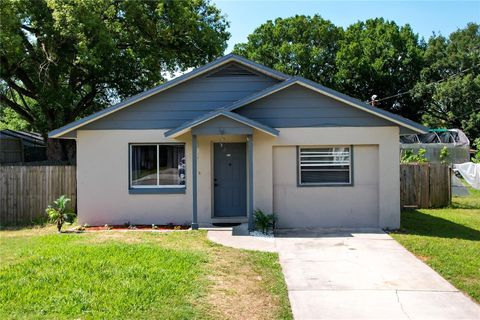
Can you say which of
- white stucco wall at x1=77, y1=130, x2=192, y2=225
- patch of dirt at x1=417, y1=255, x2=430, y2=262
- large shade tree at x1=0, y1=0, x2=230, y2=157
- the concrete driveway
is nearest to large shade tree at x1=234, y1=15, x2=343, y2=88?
large shade tree at x1=0, y1=0, x2=230, y2=157

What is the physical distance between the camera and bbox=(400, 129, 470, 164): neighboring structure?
2598 centimetres

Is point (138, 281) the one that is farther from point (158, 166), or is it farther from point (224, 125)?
point (158, 166)

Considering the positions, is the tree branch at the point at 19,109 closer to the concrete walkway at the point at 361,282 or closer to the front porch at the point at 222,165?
the front porch at the point at 222,165

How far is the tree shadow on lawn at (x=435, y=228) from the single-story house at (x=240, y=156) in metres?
0.67

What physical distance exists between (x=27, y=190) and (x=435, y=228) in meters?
12.1

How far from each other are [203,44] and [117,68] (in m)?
4.59

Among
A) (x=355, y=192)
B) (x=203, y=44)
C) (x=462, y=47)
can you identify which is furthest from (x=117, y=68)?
(x=462, y=47)

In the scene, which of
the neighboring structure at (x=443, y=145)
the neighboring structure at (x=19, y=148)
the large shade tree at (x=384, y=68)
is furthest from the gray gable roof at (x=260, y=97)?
the large shade tree at (x=384, y=68)

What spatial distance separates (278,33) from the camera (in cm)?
3684

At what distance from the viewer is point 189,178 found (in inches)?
467

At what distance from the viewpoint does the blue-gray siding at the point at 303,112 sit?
11406 millimetres

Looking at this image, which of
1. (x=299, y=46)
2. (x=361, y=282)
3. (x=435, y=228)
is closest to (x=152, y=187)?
(x=361, y=282)

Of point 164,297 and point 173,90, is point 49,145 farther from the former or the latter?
point 164,297

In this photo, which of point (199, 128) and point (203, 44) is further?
point (203, 44)
